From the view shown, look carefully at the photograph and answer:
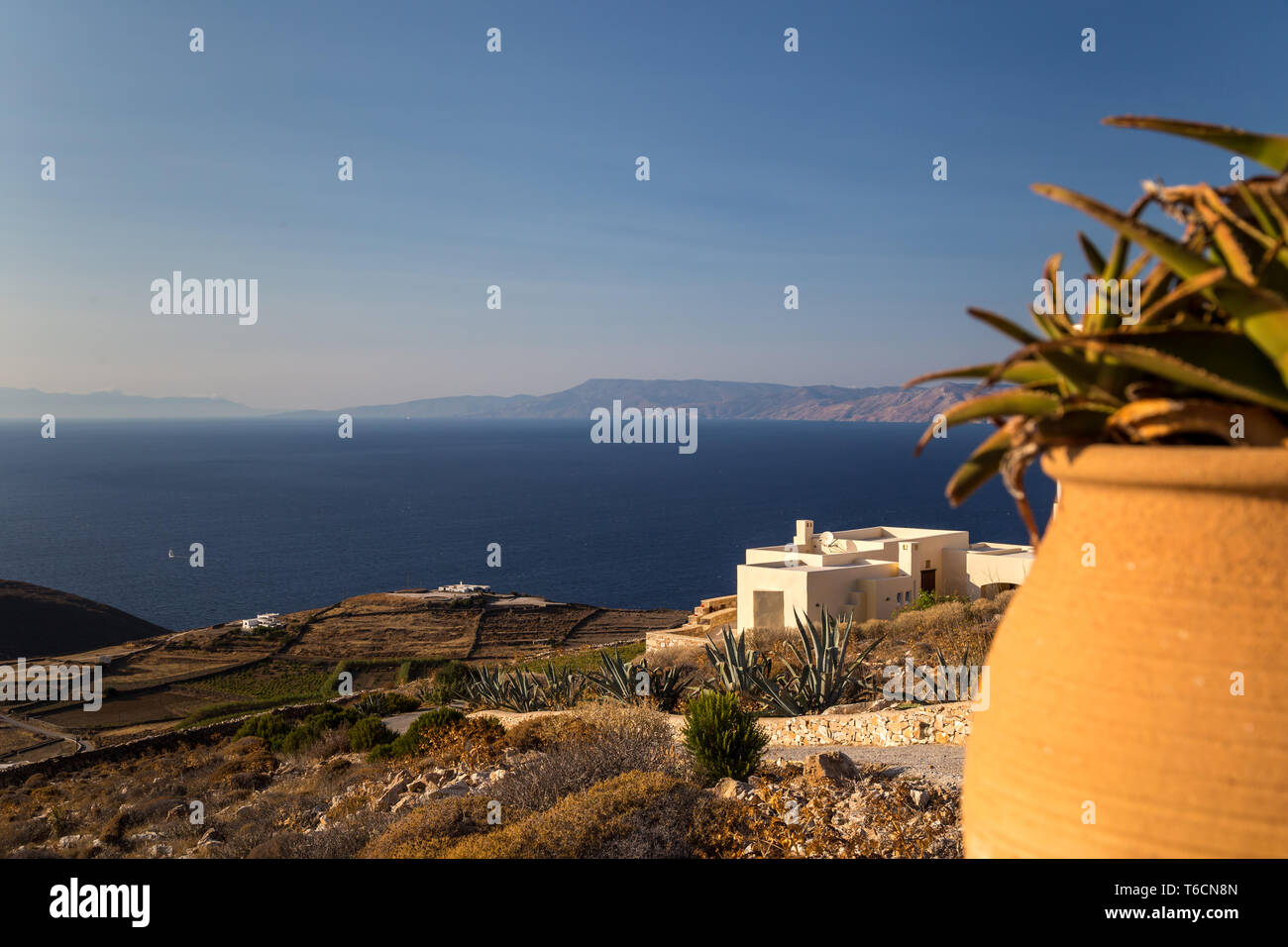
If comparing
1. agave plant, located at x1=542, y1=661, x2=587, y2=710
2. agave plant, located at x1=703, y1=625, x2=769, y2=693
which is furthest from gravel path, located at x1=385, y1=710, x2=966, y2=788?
agave plant, located at x1=542, y1=661, x2=587, y2=710

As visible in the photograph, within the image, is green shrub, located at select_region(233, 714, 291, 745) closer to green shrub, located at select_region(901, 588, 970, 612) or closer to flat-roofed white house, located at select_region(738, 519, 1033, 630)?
flat-roofed white house, located at select_region(738, 519, 1033, 630)

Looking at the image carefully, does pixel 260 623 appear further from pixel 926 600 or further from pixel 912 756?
pixel 912 756

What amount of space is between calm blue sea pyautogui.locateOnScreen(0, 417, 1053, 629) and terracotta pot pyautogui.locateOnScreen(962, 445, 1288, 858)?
73.1m

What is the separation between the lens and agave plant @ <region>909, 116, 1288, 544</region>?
4.82ft

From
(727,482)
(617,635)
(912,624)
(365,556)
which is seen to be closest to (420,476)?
(727,482)

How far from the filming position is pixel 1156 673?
56.0 inches

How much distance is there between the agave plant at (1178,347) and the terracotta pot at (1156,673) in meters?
0.10

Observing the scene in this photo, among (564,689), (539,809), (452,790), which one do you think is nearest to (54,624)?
(564,689)

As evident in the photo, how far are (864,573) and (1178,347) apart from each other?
952 inches

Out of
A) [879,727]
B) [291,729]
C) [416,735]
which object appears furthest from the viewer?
[291,729]

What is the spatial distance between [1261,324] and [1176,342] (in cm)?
12
